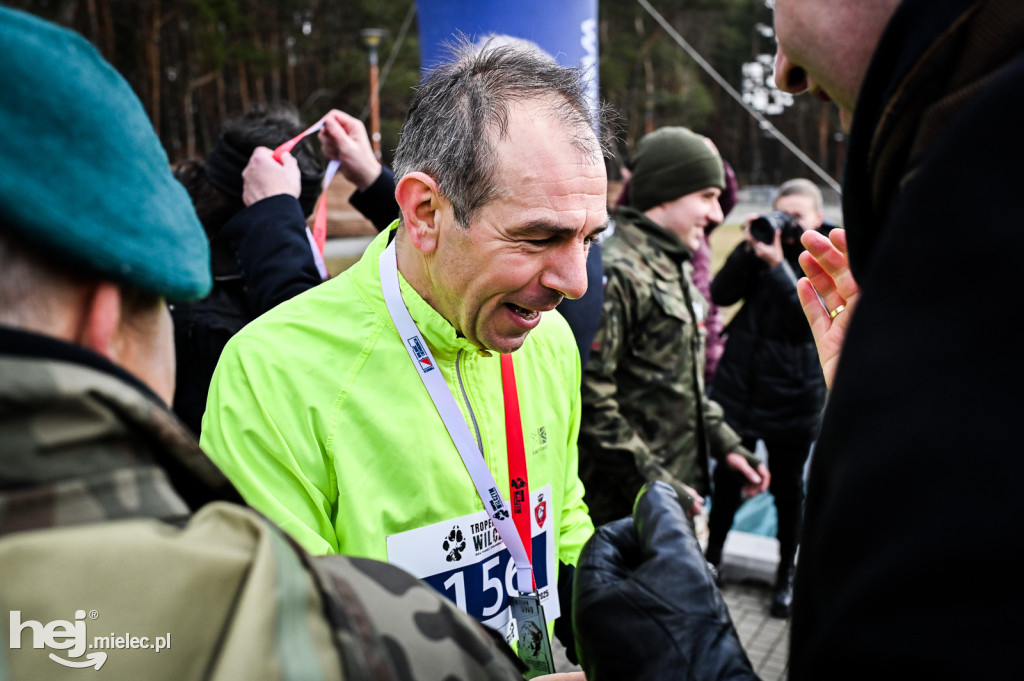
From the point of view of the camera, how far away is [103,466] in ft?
2.26

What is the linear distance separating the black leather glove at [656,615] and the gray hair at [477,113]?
0.80 metres

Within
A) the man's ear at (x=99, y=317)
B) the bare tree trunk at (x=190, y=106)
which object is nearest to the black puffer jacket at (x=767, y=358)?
the man's ear at (x=99, y=317)

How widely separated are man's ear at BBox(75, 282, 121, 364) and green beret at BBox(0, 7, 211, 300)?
0.01 metres

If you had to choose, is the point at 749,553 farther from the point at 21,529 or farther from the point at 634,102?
the point at 634,102

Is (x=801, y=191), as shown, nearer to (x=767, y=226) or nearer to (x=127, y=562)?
(x=767, y=226)

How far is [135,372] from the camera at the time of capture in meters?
0.81

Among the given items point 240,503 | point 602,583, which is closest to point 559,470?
point 602,583

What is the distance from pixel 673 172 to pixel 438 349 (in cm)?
224

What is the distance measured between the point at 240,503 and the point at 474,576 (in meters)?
0.96

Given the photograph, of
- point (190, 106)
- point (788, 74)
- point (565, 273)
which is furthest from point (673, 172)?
point (190, 106)

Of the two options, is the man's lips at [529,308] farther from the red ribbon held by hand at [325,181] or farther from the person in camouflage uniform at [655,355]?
the person in camouflage uniform at [655,355]

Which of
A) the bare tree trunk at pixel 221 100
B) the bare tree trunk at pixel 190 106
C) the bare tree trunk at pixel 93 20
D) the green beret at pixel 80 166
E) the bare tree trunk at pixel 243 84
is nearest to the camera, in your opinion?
the green beret at pixel 80 166

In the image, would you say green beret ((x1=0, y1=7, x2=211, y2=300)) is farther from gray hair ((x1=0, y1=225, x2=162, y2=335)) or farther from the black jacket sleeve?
the black jacket sleeve

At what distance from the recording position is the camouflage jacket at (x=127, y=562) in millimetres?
652
